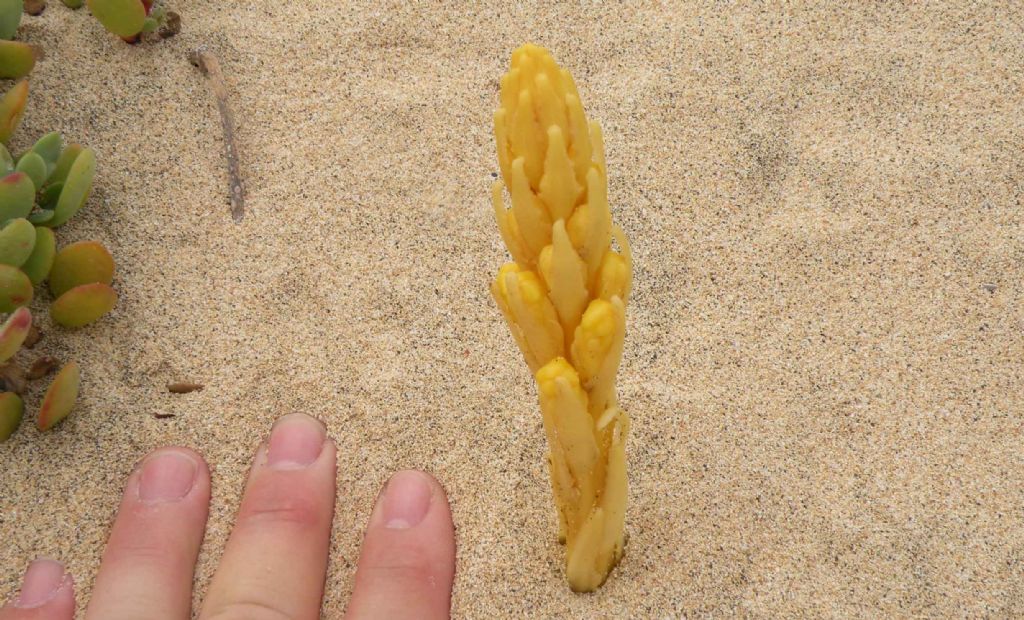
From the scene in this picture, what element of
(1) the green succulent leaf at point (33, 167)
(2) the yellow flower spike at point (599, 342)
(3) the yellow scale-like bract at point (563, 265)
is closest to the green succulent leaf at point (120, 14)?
(1) the green succulent leaf at point (33, 167)

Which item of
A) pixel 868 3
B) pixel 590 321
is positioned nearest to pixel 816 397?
pixel 590 321

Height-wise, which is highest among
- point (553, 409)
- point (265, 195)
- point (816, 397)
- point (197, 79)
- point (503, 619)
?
point (553, 409)

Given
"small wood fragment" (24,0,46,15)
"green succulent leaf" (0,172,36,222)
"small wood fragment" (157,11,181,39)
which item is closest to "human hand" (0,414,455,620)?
"green succulent leaf" (0,172,36,222)

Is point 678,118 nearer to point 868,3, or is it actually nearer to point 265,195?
point 868,3

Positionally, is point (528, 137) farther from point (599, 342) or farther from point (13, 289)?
point (13, 289)

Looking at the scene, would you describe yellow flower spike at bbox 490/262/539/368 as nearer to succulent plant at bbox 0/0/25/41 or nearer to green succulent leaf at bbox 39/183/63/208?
green succulent leaf at bbox 39/183/63/208

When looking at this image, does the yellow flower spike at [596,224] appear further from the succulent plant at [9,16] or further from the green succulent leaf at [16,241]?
the succulent plant at [9,16]

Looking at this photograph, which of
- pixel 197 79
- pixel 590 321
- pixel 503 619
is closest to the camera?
pixel 590 321
